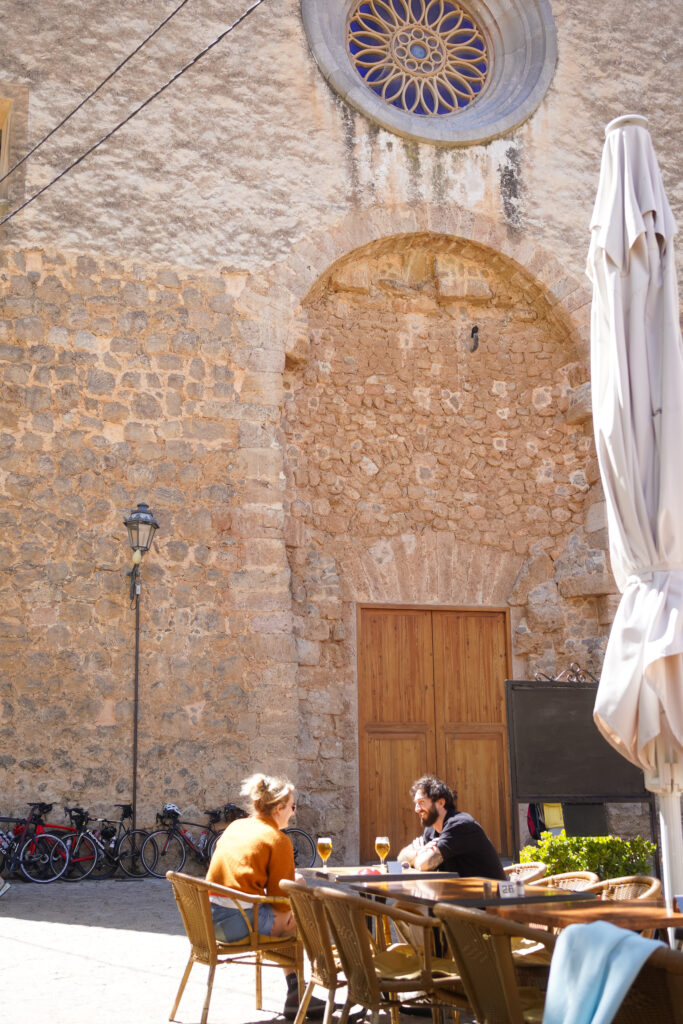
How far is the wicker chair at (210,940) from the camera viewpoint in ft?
14.6

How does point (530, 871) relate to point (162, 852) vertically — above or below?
above

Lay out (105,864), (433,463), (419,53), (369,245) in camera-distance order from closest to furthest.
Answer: (105,864) < (369,245) < (433,463) < (419,53)

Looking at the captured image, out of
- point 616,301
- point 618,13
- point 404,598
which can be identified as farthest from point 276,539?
point 618,13

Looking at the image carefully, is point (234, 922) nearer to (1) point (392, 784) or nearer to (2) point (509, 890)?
(2) point (509, 890)

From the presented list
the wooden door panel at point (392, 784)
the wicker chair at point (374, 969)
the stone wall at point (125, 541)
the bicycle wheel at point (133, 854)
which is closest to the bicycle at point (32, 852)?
the stone wall at point (125, 541)

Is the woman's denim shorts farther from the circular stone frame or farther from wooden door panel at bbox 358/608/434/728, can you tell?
the circular stone frame

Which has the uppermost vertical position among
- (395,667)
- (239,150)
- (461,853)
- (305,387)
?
(239,150)

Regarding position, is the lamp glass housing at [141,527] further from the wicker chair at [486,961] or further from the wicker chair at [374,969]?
the wicker chair at [486,961]

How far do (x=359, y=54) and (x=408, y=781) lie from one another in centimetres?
700

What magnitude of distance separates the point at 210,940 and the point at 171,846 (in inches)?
171

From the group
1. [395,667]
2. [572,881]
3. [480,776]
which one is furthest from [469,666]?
[572,881]

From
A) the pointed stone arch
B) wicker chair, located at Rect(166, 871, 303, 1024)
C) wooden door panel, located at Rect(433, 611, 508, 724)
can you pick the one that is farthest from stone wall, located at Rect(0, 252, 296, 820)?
wicker chair, located at Rect(166, 871, 303, 1024)

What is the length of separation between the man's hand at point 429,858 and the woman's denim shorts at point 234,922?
82 centimetres

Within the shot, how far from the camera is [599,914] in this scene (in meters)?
3.54
